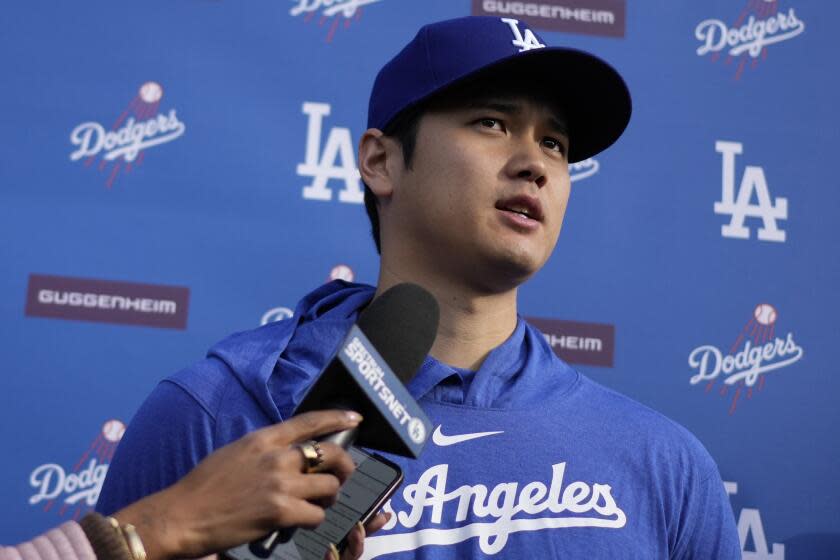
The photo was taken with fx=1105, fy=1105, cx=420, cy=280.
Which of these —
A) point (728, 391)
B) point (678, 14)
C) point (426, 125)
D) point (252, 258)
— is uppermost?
point (678, 14)

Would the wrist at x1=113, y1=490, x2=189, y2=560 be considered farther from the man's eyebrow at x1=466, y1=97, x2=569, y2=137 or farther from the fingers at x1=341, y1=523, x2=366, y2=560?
the man's eyebrow at x1=466, y1=97, x2=569, y2=137

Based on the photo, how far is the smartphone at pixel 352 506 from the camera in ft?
2.47

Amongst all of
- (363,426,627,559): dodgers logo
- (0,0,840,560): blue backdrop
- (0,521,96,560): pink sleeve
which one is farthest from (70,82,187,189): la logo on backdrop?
(0,521,96,560): pink sleeve

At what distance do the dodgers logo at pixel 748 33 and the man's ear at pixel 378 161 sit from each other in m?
1.22

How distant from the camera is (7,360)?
196cm

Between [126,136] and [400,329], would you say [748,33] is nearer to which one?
[126,136]

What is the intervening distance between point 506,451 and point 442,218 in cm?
26

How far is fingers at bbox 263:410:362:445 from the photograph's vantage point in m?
0.69

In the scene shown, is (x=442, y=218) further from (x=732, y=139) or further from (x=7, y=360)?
(x=732, y=139)

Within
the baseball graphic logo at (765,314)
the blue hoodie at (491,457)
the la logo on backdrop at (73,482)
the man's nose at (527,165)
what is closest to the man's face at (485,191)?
the man's nose at (527,165)

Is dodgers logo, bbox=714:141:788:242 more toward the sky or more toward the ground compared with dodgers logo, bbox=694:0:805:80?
more toward the ground

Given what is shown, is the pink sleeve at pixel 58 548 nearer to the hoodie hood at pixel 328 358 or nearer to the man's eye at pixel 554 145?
the hoodie hood at pixel 328 358

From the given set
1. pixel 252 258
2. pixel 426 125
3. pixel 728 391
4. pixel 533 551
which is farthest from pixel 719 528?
pixel 252 258

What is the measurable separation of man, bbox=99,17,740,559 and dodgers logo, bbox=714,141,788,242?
3.17ft
